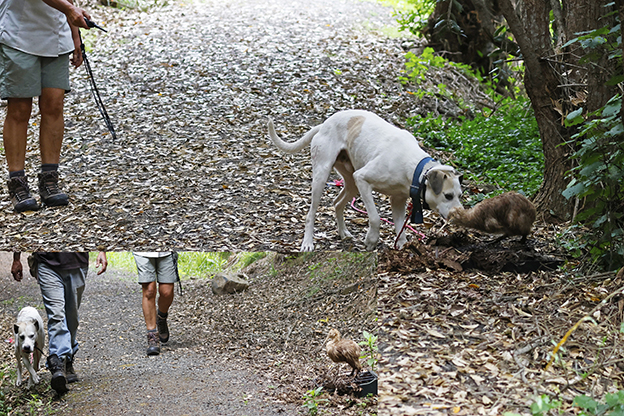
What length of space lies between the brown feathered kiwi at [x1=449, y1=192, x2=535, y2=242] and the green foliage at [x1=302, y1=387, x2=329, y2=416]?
1657mm

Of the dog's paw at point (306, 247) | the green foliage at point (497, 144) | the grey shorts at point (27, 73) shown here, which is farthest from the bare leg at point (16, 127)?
the green foliage at point (497, 144)

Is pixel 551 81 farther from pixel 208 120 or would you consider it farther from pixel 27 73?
pixel 208 120

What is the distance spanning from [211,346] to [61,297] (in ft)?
2.29

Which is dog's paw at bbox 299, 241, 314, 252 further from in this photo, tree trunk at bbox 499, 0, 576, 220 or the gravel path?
tree trunk at bbox 499, 0, 576, 220

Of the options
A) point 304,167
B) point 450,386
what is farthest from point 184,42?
point 450,386

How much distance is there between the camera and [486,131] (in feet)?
21.4

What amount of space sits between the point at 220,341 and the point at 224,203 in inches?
97.6

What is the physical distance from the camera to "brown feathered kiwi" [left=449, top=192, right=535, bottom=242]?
346 centimetres

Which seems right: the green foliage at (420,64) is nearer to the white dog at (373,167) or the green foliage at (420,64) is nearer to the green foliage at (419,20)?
the green foliage at (419,20)

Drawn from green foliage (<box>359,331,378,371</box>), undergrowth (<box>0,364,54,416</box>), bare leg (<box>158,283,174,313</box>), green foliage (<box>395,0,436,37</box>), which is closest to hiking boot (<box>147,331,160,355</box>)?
bare leg (<box>158,283,174,313</box>)

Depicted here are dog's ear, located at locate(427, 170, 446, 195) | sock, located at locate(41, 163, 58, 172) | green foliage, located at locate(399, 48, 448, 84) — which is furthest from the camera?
green foliage, located at locate(399, 48, 448, 84)

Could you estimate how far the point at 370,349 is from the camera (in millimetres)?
2400

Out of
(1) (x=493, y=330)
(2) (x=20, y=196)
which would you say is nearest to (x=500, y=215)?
(1) (x=493, y=330)

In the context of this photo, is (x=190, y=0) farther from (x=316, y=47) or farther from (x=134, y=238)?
(x=134, y=238)
